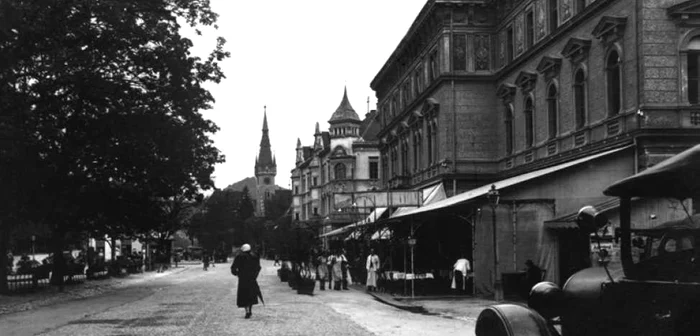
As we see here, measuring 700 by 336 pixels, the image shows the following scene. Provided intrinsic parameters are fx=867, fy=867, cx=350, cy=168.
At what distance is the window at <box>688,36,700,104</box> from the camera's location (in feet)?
89.7

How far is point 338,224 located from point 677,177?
82.8m

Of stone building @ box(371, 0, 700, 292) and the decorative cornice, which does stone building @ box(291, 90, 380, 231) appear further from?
the decorative cornice

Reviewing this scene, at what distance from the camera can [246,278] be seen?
2045 cm

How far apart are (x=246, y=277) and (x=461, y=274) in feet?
38.0

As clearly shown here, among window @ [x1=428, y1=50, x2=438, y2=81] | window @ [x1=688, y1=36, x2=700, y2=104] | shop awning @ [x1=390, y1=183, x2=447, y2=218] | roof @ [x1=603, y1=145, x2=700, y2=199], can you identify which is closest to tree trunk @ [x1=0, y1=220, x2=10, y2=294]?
shop awning @ [x1=390, y1=183, x2=447, y2=218]

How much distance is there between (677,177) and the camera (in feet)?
17.8

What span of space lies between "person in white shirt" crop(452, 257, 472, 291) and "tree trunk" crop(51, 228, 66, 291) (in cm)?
1620

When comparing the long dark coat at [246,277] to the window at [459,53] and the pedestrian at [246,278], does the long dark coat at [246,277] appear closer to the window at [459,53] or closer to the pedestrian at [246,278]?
the pedestrian at [246,278]

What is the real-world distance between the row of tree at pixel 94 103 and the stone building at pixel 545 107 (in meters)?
9.98

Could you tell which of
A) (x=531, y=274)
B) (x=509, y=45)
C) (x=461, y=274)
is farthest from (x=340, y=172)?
(x=531, y=274)

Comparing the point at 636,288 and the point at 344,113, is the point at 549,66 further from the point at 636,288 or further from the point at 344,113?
the point at 344,113

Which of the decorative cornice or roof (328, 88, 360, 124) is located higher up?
roof (328, 88, 360, 124)

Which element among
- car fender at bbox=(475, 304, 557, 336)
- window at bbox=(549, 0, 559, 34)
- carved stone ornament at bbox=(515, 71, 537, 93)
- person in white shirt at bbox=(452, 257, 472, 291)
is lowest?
person in white shirt at bbox=(452, 257, 472, 291)

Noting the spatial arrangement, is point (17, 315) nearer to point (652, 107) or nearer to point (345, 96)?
point (652, 107)
